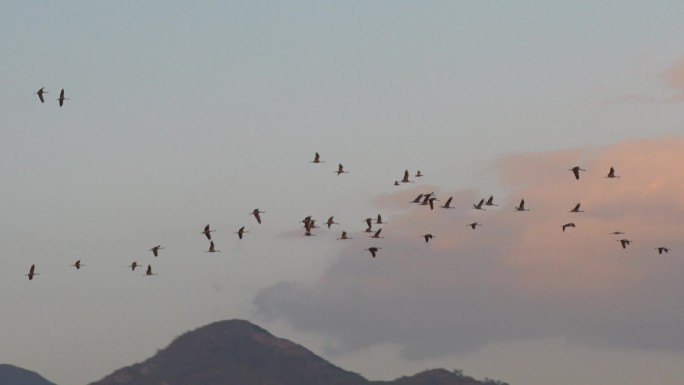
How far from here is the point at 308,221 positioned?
516 ft

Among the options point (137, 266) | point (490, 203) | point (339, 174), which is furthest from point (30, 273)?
point (490, 203)

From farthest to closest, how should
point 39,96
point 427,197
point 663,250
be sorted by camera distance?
point 427,197
point 663,250
point 39,96

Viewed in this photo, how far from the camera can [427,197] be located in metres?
155

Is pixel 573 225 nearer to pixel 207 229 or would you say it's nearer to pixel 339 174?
pixel 339 174

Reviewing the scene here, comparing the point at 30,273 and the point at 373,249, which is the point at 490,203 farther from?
the point at 30,273

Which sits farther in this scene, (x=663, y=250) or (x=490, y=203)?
(x=490, y=203)

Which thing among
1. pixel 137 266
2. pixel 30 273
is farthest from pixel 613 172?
pixel 30 273

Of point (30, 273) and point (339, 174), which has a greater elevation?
point (339, 174)

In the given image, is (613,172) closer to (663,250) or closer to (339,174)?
(663,250)

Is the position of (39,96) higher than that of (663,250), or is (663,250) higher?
(39,96)

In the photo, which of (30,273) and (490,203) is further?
(490,203)

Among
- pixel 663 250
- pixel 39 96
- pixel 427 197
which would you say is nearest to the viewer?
pixel 39 96

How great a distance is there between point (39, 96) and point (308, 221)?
38168 mm

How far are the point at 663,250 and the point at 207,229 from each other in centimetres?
→ 4658
